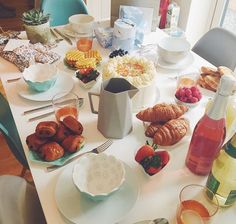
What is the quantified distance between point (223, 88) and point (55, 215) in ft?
1.60

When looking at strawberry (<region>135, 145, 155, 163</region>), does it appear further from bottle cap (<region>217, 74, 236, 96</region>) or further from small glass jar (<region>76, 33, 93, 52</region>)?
small glass jar (<region>76, 33, 93, 52</region>)

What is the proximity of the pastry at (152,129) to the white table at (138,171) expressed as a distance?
2 centimetres

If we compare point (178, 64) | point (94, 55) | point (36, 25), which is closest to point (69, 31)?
point (36, 25)

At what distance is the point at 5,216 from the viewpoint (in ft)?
2.14

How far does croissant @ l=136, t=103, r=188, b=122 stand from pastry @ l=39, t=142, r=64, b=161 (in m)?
0.29

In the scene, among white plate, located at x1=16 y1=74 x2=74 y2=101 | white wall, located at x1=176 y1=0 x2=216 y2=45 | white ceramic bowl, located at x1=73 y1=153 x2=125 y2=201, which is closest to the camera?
white ceramic bowl, located at x1=73 y1=153 x2=125 y2=201

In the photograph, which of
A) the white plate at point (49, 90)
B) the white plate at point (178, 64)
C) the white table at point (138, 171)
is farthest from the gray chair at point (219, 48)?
the white plate at point (49, 90)

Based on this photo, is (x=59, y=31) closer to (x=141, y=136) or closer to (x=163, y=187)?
(x=141, y=136)

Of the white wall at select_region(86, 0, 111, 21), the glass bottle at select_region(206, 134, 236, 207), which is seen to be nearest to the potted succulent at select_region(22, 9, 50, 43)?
the glass bottle at select_region(206, 134, 236, 207)

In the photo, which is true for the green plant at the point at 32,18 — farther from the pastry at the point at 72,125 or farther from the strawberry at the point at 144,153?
the strawberry at the point at 144,153

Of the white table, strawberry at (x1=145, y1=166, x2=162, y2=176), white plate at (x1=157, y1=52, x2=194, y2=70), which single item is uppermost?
white plate at (x1=157, y1=52, x2=194, y2=70)

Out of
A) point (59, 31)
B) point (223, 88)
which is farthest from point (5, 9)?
point (223, 88)

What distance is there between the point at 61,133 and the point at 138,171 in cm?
25

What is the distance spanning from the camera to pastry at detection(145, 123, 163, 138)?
0.89m
